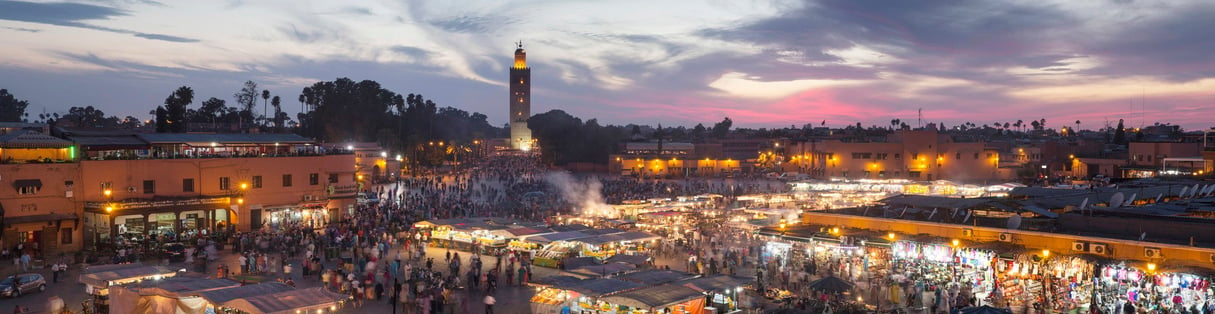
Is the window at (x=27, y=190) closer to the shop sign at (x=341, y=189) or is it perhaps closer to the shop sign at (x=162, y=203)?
the shop sign at (x=162, y=203)

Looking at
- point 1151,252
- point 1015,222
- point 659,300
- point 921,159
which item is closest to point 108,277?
point 659,300

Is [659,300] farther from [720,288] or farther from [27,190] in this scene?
[27,190]

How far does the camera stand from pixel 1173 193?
1152 inches

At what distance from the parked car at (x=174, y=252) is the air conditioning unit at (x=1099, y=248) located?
24942 mm

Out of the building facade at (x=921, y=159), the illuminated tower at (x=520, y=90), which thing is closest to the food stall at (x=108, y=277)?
the building facade at (x=921, y=159)

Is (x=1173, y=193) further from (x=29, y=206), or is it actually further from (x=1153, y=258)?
(x=29, y=206)

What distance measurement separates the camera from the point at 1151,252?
17.5 metres

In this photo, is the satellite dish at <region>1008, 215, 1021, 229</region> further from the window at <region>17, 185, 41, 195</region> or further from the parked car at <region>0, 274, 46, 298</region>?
the window at <region>17, 185, 41, 195</region>

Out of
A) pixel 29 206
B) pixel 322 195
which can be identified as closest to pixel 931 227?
pixel 322 195

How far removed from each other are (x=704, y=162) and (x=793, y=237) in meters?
59.9

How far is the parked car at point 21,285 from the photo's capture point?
1877 cm

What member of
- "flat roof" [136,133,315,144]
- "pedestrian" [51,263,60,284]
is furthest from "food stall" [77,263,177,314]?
"flat roof" [136,133,315,144]

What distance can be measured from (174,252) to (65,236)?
5.45 meters

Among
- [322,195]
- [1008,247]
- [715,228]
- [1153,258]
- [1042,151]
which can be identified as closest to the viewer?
[1153,258]
